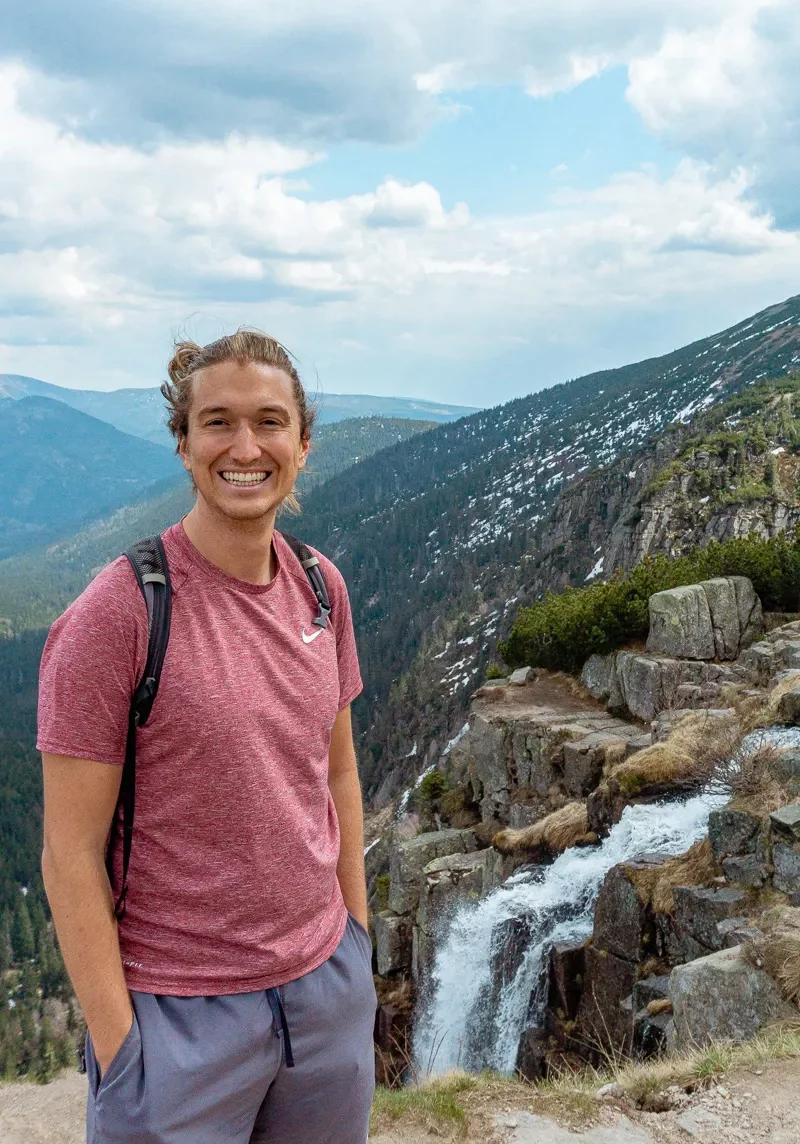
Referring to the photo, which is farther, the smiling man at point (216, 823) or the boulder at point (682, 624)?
the boulder at point (682, 624)

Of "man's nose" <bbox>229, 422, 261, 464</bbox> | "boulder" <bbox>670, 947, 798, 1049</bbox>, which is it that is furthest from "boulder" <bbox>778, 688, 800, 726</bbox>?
"man's nose" <bbox>229, 422, 261, 464</bbox>

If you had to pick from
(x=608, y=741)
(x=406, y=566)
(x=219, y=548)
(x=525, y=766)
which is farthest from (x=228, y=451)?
(x=406, y=566)

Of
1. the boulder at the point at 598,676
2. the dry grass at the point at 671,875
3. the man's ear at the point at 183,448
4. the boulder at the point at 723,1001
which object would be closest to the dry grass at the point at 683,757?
the dry grass at the point at 671,875

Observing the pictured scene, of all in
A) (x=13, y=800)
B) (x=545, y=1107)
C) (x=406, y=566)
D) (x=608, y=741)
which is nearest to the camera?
(x=545, y=1107)

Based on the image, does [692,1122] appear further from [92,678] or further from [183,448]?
[183,448]

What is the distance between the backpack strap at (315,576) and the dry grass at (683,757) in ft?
Result: 41.5

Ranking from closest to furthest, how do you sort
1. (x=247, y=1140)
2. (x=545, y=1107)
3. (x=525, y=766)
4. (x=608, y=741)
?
(x=247, y=1140)
(x=545, y=1107)
(x=608, y=741)
(x=525, y=766)

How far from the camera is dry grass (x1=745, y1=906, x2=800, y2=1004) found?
848 cm

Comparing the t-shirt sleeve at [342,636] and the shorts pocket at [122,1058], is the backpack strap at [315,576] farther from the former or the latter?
the shorts pocket at [122,1058]

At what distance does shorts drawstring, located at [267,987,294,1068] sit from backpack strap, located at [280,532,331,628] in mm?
1483

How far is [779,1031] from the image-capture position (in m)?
7.84

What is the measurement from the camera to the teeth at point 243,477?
3.37 metres

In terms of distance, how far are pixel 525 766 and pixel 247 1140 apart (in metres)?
21.8

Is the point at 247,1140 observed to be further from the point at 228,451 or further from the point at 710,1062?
the point at 710,1062
